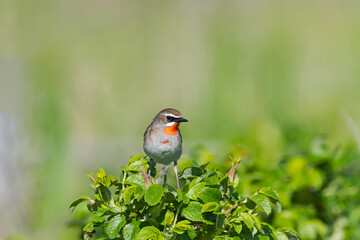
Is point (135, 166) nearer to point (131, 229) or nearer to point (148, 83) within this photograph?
point (131, 229)

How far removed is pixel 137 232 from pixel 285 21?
24.6 feet

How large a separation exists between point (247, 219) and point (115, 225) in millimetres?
463

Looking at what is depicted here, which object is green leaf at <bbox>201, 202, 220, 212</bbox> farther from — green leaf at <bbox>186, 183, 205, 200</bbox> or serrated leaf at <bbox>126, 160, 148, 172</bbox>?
serrated leaf at <bbox>126, 160, 148, 172</bbox>

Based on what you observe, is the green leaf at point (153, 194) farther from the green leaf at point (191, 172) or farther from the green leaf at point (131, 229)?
the green leaf at point (191, 172)

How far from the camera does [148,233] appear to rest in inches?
73.6

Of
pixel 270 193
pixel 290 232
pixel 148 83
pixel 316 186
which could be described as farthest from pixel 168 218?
pixel 148 83

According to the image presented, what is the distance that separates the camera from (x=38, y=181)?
16.1ft

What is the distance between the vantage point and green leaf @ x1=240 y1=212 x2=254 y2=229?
1899 millimetres

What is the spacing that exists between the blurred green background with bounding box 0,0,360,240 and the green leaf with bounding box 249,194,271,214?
193 cm

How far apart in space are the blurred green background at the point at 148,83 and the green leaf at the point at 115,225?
1.97 m

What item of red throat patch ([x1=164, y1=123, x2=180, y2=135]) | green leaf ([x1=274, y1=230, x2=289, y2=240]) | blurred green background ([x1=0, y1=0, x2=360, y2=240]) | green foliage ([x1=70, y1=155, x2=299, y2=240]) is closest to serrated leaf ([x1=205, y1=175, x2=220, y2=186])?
green foliage ([x1=70, y1=155, x2=299, y2=240])

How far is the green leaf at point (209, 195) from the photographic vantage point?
1.91 metres

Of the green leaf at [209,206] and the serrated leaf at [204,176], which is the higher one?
the serrated leaf at [204,176]

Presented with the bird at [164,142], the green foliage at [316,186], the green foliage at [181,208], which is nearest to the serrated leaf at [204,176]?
the green foliage at [181,208]
